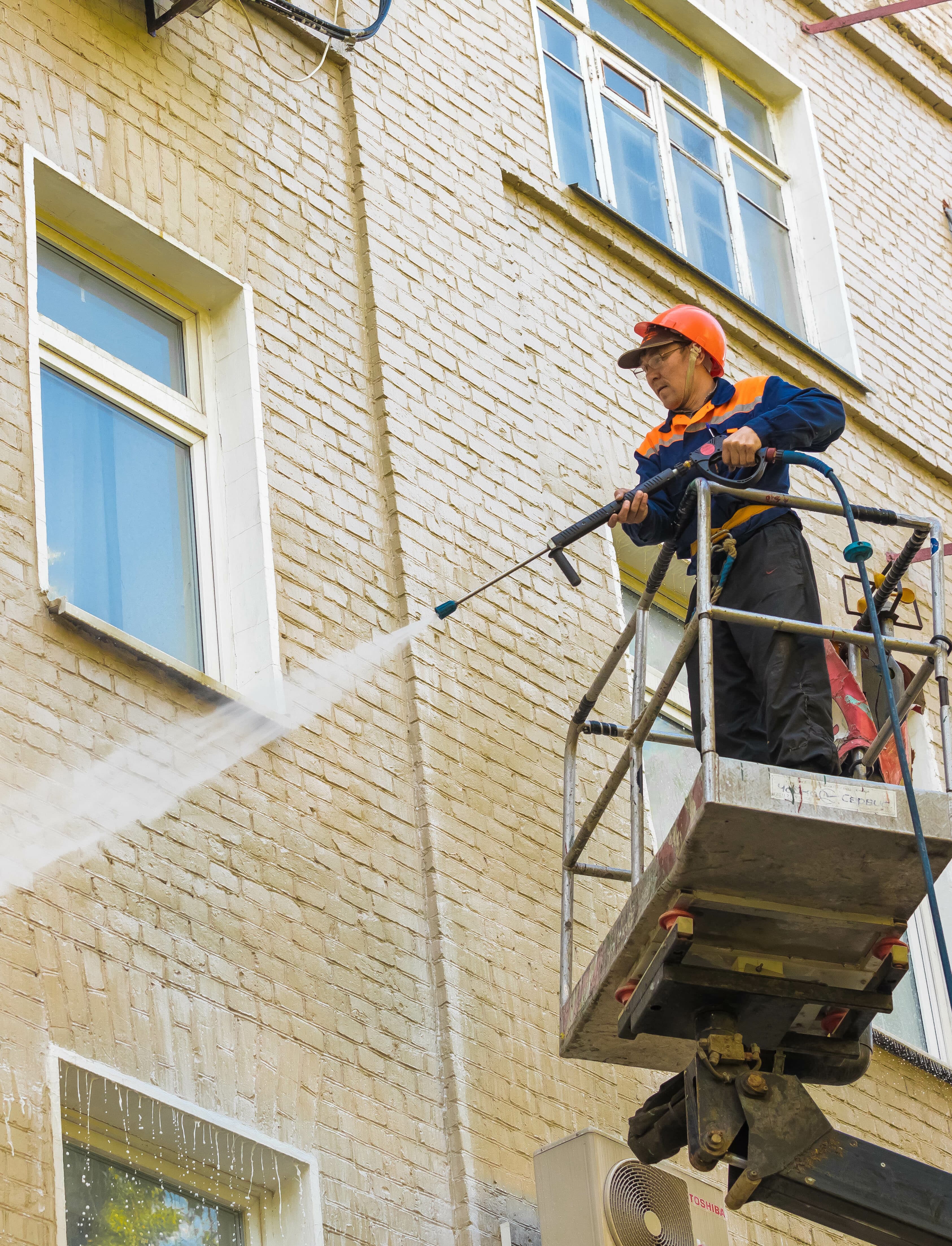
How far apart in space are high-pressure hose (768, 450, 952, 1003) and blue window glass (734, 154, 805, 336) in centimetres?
607

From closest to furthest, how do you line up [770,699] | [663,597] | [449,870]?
1. [770,699]
2. [449,870]
3. [663,597]

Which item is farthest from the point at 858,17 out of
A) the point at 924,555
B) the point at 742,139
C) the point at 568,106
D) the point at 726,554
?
the point at 726,554

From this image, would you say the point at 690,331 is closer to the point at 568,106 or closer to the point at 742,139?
the point at 568,106

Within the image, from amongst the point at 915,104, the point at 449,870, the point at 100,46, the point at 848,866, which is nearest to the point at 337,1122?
the point at 449,870

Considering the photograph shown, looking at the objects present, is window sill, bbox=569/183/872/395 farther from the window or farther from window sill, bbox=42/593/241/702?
window sill, bbox=42/593/241/702

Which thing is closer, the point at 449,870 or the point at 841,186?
the point at 449,870

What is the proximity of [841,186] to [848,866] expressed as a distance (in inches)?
334

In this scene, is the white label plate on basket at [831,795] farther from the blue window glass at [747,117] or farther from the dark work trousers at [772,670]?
the blue window glass at [747,117]

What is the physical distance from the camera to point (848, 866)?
6344 mm

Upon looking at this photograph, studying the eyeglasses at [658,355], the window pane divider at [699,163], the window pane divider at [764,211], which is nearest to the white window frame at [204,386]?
the eyeglasses at [658,355]

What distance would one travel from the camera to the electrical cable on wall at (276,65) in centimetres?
977

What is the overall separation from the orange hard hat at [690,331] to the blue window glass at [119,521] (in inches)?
76.9

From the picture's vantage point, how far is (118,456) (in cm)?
833

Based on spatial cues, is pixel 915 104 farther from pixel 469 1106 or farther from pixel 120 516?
pixel 469 1106
